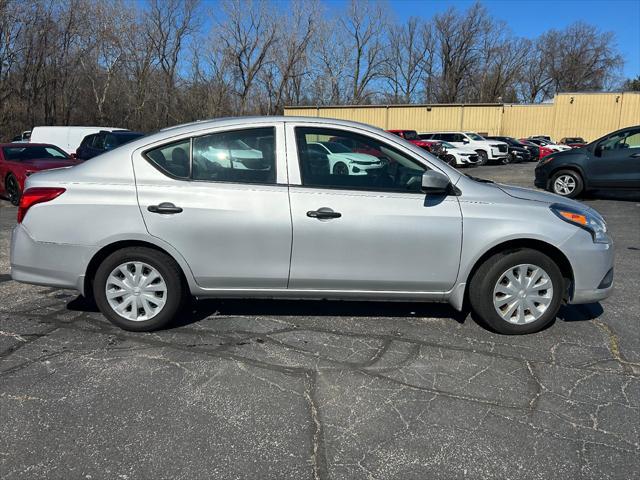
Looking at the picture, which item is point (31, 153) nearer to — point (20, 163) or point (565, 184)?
point (20, 163)

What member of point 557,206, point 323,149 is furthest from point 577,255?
point 323,149

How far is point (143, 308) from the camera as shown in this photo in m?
4.10

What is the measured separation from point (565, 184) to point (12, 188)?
1281 cm

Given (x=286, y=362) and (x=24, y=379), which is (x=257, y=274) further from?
(x=24, y=379)

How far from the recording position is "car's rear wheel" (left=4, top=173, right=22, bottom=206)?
1146 centimetres

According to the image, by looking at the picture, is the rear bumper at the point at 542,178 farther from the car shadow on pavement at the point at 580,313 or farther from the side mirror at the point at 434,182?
the side mirror at the point at 434,182

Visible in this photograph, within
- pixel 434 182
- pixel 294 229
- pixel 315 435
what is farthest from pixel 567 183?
pixel 315 435

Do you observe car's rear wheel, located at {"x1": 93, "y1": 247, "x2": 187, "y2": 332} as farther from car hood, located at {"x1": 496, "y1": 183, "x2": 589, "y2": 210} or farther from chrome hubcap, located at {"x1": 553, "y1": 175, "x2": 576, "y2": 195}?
chrome hubcap, located at {"x1": 553, "y1": 175, "x2": 576, "y2": 195}

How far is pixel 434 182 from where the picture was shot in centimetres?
381

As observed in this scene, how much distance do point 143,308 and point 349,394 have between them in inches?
73.3

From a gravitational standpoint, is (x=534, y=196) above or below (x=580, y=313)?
above

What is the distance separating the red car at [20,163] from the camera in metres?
11.2

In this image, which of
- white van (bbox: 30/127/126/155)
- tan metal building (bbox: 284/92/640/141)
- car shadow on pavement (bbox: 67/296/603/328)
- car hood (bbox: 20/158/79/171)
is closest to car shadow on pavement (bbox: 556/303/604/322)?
car shadow on pavement (bbox: 67/296/603/328)

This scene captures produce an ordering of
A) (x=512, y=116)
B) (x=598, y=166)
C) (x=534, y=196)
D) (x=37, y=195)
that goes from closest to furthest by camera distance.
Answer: (x=37, y=195), (x=534, y=196), (x=598, y=166), (x=512, y=116)
